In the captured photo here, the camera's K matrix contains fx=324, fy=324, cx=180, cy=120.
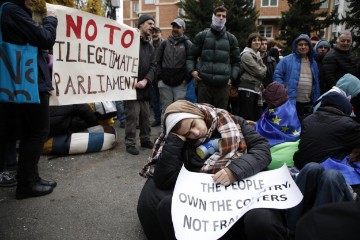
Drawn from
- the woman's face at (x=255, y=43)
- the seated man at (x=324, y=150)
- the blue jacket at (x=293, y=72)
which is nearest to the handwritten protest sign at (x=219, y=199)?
the seated man at (x=324, y=150)

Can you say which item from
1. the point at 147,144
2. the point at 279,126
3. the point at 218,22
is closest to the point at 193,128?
the point at 279,126

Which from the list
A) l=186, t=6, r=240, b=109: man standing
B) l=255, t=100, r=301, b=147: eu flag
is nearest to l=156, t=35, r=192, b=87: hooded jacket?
l=186, t=6, r=240, b=109: man standing

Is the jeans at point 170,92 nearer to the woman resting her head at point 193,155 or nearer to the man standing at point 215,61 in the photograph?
the man standing at point 215,61

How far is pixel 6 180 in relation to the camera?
3.37 meters

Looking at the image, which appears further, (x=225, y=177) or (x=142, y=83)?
(x=142, y=83)

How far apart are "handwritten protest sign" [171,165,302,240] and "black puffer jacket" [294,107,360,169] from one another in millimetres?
332

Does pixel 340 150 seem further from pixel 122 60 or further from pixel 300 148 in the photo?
pixel 122 60

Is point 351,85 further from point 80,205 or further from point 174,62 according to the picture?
point 80,205

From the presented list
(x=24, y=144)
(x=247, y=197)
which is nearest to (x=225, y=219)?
(x=247, y=197)

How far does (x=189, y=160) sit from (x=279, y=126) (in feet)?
3.41

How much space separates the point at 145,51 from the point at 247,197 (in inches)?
118

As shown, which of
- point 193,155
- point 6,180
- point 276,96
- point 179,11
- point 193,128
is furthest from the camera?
point 179,11

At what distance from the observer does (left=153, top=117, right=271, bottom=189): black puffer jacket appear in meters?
2.20

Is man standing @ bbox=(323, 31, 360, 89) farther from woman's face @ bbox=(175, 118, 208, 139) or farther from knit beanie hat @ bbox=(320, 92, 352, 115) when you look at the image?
woman's face @ bbox=(175, 118, 208, 139)
